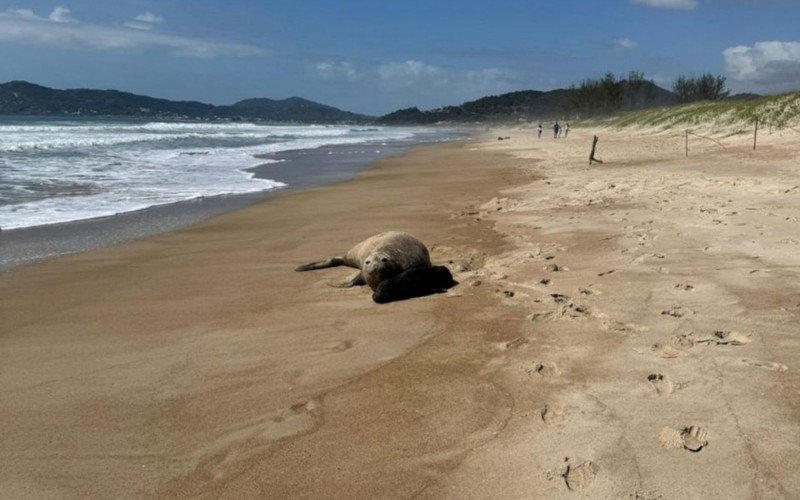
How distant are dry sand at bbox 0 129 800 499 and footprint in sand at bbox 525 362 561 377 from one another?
0.06 ft

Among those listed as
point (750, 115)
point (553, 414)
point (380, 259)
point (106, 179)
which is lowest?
point (553, 414)

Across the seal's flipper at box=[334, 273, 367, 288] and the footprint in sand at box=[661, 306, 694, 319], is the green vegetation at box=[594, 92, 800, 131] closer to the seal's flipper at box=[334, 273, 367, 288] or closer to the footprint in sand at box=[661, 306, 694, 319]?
the footprint in sand at box=[661, 306, 694, 319]

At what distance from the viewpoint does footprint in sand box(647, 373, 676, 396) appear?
333cm

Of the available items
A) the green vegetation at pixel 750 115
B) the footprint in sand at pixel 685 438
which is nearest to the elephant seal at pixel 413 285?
the footprint in sand at pixel 685 438

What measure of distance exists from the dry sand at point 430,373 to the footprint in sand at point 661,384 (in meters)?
0.01

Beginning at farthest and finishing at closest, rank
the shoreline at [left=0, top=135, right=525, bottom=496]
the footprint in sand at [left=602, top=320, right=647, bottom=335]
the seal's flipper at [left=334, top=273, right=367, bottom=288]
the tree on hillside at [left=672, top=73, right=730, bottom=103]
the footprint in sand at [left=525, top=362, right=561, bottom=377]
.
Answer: the tree on hillside at [left=672, top=73, right=730, bottom=103] < the seal's flipper at [left=334, top=273, right=367, bottom=288] < the footprint in sand at [left=602, top=320, right=647, bottom=335] < the footprint in sand at [left=525, top=362, right=561, bottom=377] < the shoreline at [left=0, top=135, right=525, bottom=496]

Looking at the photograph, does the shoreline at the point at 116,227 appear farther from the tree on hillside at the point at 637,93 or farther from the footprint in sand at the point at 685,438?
the tree on hillside at the point at 637,93

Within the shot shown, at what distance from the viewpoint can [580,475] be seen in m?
2.64

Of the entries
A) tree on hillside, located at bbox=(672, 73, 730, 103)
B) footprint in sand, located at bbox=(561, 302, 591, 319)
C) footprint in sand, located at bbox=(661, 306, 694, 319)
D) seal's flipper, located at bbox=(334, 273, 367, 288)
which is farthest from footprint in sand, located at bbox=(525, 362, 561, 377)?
tree on hillside, located at bbox=(672, 73, 730, 103)

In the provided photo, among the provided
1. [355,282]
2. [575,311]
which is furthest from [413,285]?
[575,311]

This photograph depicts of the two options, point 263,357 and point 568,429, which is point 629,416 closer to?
point 568,429

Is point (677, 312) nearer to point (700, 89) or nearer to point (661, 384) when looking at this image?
point (661, 384)

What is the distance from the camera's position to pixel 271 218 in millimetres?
10867

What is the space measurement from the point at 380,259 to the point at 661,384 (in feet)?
10.5
